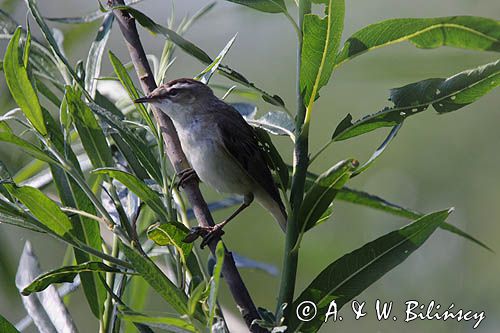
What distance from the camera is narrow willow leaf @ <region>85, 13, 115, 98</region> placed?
1.97m

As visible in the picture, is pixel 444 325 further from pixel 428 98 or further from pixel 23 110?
pixel 23 110

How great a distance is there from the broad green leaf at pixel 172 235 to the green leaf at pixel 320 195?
0.23 metres

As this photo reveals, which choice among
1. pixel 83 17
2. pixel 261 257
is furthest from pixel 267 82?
pixel 83 17

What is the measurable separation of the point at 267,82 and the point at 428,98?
369 cm

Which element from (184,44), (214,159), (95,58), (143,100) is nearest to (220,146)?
(214,159)

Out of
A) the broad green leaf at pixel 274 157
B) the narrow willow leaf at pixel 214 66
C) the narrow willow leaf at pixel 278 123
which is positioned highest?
the narrow willow leaf at pixel 214 66

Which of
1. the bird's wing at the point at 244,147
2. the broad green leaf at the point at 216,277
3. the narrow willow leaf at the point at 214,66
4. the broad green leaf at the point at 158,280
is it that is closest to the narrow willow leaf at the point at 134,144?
the narrow willow leaf at the point at 214,66

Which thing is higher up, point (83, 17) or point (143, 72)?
point (83, 17)

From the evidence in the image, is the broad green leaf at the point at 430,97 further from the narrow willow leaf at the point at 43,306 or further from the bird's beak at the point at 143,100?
the narrow willow leaf at the point at 43,306

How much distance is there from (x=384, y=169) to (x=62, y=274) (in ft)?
8.92

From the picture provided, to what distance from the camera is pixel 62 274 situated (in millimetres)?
1504

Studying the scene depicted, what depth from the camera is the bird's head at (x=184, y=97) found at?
2.38m

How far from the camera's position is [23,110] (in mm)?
1650

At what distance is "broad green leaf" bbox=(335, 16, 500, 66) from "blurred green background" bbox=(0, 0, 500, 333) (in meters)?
0.31
